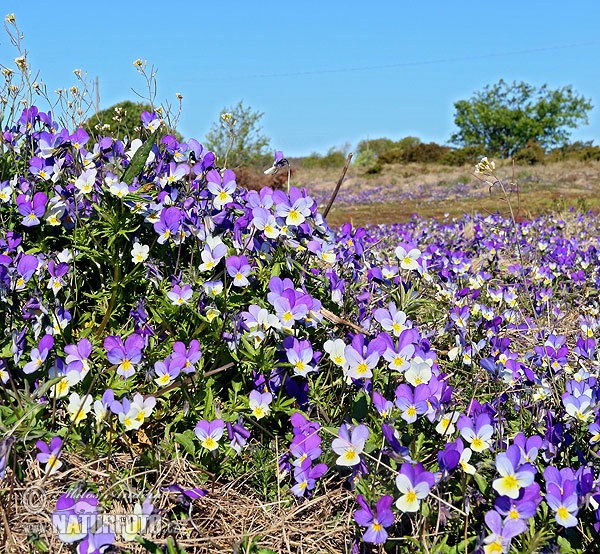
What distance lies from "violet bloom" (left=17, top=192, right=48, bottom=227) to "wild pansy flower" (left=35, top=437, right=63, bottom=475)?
2.81 feet

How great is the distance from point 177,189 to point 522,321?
2085mm

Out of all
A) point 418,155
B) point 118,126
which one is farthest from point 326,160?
point 118,126

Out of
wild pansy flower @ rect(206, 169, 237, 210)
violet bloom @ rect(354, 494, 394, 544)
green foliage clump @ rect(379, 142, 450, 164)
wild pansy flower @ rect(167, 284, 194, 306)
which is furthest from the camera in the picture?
green foliage clump @ rect(379, 142, 450, 164)

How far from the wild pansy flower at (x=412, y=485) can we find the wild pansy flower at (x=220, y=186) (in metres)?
Answer: 1.24

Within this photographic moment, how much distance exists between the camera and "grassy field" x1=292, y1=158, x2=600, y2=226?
1192cm

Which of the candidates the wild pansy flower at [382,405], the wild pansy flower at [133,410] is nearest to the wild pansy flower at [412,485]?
the wild pansy flower at [382,405]

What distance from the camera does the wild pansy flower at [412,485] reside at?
1562 mm

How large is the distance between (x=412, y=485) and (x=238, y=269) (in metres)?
0.92

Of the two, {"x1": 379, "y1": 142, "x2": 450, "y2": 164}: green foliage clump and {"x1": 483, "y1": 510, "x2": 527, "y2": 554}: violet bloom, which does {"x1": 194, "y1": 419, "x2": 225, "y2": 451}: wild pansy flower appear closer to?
{"x1": 483, "y1": 510, "x2": 527, "y2": 554}: violet bloom

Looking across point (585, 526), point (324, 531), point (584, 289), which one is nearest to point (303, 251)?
point (324, 531)

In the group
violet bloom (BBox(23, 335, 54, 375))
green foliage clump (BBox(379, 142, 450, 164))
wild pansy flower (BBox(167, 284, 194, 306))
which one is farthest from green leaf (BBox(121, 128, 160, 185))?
green foliage clump (BBox(379, 142, 450, 164))

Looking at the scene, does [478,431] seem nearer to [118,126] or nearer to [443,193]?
[118,126]

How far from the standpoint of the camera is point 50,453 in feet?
6.03

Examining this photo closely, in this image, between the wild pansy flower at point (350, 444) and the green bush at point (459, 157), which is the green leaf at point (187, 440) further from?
the green bush at point (459, 157)
